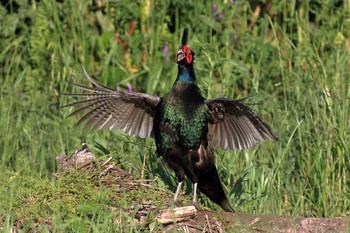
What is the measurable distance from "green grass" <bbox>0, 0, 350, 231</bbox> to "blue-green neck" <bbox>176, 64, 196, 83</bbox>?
572 mm

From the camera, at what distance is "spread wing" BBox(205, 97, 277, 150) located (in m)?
6.13

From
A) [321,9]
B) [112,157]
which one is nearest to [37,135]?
[112,157]

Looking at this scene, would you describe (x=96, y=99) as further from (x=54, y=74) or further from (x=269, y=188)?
(x=54, y=74)

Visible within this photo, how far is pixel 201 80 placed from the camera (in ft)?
23.4

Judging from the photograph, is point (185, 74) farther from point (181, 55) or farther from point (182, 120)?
point (182, 120)

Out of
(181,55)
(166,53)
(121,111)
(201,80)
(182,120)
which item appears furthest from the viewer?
(166,53)

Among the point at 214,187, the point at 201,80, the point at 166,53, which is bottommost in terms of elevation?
the point at 214,187

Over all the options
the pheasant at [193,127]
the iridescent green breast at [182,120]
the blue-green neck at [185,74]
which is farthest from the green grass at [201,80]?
the blue-green neck at [185,74]

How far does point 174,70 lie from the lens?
824 centimetres

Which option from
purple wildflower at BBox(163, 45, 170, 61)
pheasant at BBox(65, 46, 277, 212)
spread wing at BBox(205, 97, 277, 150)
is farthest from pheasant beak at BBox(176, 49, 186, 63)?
purple wildflower at BBox(163, 45, 170, 61)

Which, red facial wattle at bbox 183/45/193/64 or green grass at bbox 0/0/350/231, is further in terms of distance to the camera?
green grass at bbox 0/0/350/231

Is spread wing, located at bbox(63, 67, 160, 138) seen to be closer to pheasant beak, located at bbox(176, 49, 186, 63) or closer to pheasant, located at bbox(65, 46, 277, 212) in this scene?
pheasant, located at bbox(65, 46, 277, 212)

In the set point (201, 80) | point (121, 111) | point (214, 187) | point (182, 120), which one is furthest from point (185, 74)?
point (201, 80)

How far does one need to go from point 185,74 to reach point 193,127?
39 centimetres
